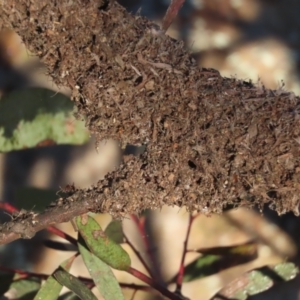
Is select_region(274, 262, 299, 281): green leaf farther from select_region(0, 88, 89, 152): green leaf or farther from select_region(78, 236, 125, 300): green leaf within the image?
select_region(0, 88, 89, 152): green leaf

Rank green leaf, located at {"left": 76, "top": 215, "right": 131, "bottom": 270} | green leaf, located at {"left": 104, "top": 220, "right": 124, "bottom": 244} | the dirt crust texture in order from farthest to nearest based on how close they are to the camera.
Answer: green leaf, located at {"left": 104, "top": 220, "right": 124, "bottom": 244} < green leaf, located at {"left": 76, "top": 215, "right": 131, "bottom": 270} < the dirt crust texture

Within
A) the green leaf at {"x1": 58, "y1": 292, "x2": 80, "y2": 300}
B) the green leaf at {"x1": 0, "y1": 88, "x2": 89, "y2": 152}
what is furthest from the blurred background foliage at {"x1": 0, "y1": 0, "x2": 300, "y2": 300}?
Result: the green leaf at {"x1": 58, "y1": 292, "x2": 80, "y2": 300}

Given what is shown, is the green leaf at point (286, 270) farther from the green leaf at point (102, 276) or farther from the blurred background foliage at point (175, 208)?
the green leaf at point (102, 276)

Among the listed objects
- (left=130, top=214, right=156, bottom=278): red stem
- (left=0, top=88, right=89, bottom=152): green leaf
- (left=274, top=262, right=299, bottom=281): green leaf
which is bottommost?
(left=274, top=262, right=299, bottom=281): green leaf

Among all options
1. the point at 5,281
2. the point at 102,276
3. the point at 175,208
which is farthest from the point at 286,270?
the point at 5,281

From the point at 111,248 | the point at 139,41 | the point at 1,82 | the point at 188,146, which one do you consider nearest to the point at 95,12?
the point at 139,41

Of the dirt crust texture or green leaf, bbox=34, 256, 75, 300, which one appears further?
green leaf, bbox=34, 256, 75, 300

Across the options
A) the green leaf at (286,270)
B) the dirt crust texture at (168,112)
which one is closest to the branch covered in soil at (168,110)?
the dirt crust texture at (168,112)

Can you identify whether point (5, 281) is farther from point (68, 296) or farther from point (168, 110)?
point (168, 110)
